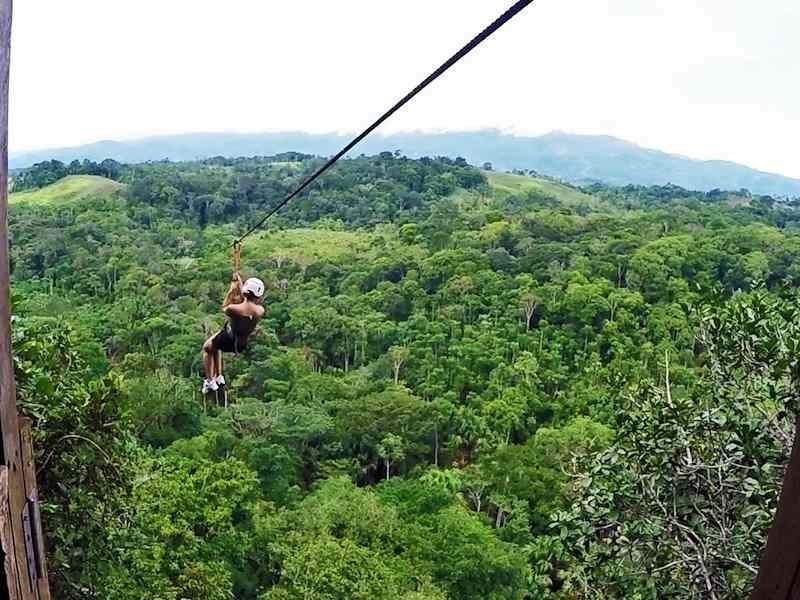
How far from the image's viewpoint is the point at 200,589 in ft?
25.4

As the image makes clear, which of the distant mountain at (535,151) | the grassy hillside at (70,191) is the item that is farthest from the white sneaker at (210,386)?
the distant mountain at (535,151)

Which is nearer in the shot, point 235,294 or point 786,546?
point 786,546

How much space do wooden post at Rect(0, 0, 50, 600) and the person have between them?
1.90m

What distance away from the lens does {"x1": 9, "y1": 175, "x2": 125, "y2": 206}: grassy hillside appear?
28.3 m

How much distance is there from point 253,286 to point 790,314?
1848 mm

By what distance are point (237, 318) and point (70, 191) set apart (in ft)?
95.6

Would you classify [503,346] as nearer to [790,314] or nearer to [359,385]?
[359,385]

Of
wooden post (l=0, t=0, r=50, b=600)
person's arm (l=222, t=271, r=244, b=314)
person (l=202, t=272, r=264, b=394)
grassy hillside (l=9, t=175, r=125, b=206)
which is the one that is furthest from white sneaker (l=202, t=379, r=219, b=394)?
grassy hillside (l=9, t=175, r=125, b=206)

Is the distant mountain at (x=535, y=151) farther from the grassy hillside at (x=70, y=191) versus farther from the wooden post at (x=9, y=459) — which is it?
the wooden post at (x=9, y=459)

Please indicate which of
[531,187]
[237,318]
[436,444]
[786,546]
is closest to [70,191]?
[531,187]

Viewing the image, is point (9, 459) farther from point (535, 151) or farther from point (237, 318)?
point (535, 151)

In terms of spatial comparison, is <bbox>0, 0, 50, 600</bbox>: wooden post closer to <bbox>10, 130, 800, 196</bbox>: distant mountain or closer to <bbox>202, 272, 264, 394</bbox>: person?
<bbox>202, 272, 264, 394</bbox>: person

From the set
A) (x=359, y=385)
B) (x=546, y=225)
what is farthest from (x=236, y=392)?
(x=546, y=225)

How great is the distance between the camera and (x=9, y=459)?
0.75 meters
